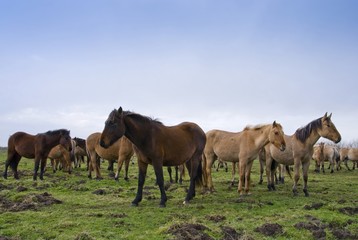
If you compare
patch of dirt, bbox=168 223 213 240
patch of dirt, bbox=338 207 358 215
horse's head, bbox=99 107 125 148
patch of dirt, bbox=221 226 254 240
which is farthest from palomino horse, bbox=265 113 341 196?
horse's head, bbox=99 107 125 148

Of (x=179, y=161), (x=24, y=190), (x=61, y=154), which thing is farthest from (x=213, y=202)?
(x=61, y=154)

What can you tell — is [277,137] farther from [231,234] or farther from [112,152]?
[112,152]

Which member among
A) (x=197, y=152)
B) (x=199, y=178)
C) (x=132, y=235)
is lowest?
(x=132, y=235)

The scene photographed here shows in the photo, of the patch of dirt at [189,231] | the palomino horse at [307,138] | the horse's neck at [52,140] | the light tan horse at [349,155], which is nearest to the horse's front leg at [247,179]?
the palomino horse at [307,138]

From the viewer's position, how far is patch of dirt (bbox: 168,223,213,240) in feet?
20.9

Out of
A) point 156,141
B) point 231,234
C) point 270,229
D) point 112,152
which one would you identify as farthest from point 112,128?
point 112,152

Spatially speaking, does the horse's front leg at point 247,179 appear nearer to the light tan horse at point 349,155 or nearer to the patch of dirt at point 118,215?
the patch of dirt at point 118,215

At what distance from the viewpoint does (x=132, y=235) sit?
260 inches

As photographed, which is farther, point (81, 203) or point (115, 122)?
point (81, 203)

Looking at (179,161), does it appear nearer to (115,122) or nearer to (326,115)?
(115,122)

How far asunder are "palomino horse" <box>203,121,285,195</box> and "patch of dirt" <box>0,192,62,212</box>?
5.62 m

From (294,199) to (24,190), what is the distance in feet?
30.6

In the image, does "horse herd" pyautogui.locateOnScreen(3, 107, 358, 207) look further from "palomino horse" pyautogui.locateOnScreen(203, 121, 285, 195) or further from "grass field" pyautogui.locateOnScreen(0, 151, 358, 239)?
"grass field" pyautogui.locateOnScreen(0, 151, 358, 239)

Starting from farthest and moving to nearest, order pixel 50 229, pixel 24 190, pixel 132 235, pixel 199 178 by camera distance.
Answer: pixel 24 190 → pixel 199 178 → pixel 50 229 → pixel 132 235
